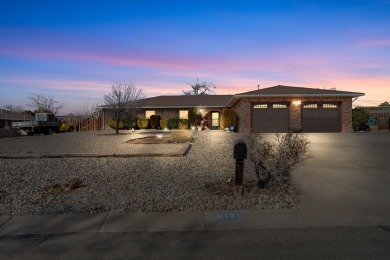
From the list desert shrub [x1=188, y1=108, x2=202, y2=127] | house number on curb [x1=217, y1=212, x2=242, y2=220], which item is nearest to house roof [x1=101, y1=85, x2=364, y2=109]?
desert shrub [x1=188, y1=108, x2=202, y2=127]

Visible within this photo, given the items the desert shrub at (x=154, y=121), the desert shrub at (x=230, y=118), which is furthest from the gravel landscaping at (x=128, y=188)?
the desert shrub at (x=154, y=121)

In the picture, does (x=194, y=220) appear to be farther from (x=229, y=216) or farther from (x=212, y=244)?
(x=212, y=244)

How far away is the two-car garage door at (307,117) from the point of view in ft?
88.2

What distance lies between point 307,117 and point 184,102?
16.3 m

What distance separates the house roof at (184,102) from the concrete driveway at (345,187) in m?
26.7

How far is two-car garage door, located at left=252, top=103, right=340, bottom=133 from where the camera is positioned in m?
26.9

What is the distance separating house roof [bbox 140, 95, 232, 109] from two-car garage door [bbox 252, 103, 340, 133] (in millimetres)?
10401

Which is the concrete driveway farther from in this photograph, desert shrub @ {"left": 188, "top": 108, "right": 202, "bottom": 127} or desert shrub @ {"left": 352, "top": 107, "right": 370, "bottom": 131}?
desert shrub @ {"left": 188, "top": 108, "right": 202, "bottom": 127}

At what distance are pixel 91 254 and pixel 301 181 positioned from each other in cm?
546

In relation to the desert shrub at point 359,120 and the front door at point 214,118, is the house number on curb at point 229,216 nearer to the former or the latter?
the desert shrub at point 359,120

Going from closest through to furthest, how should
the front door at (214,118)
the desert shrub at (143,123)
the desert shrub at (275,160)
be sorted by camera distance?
the desert shrub at (275,160), the desert shrub at (143,123), the front door at (214,118)

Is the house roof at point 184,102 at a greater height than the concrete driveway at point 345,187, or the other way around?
the house roof at point 184,102

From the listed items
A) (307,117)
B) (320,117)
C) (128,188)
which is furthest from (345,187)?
(320,117)

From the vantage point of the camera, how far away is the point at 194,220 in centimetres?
544
